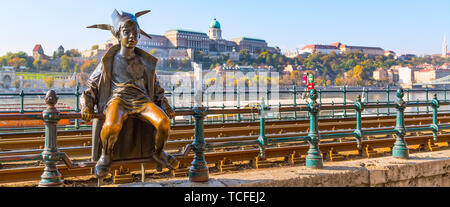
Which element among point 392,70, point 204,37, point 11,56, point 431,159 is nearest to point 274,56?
point 204,37

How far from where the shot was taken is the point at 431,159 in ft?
18.7

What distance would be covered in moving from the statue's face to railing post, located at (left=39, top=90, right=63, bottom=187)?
31.9 inches

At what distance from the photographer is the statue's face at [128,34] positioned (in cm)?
389

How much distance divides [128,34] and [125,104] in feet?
2.21

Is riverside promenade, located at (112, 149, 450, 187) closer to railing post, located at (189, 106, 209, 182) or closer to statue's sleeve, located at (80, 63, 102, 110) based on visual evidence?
railing post, located at (189, 106, 209, 182)

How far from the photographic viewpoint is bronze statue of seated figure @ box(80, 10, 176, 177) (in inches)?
151

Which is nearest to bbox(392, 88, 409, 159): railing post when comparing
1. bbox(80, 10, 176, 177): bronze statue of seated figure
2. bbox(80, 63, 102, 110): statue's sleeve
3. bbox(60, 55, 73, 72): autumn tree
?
bbox(80, 10, 176, 177): bronze statue of seated figure

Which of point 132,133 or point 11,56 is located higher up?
point 11,56

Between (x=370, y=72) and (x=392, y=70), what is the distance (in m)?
9.47

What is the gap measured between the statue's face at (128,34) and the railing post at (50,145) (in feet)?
2.66

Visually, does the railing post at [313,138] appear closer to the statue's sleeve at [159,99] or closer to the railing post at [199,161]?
the railing post at [199,161]

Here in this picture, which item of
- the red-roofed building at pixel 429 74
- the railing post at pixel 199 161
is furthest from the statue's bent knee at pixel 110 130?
the red-roofed building at pixel 429 74

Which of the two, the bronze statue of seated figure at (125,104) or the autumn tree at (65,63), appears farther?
the autumn tree at (65,63)
